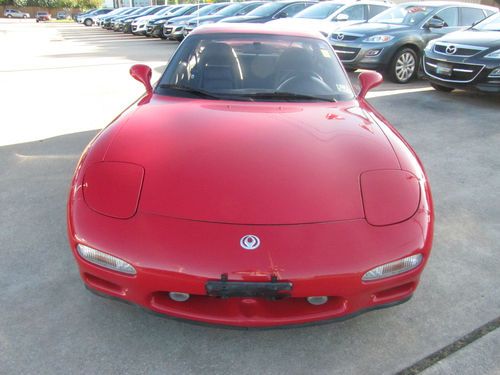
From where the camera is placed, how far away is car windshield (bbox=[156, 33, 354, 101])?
10.4ft

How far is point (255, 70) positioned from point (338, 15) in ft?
26.8

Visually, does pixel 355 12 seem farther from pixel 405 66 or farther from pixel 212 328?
pixel 212 328

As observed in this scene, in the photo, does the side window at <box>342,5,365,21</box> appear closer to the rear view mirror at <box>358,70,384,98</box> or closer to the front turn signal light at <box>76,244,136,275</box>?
the rear view mirror at <box>358,70,384,98</box>

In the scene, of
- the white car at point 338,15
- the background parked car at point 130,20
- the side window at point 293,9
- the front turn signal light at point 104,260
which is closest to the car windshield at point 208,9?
the side window at point 293,9

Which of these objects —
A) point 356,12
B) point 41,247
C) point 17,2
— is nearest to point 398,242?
point 41,247

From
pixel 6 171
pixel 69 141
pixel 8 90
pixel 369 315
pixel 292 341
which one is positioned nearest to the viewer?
pixel 292 341

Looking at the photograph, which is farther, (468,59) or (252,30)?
(468,59)

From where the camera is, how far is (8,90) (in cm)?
777

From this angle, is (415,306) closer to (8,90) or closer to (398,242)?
(398,242)

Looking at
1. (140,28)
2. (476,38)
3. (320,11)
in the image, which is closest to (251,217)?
(476,38)

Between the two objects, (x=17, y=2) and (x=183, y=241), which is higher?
(x=17, y=2)

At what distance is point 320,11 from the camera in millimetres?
11203

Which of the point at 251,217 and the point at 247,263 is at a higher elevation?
the point at 251,217

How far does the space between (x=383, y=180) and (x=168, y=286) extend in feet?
3.95
